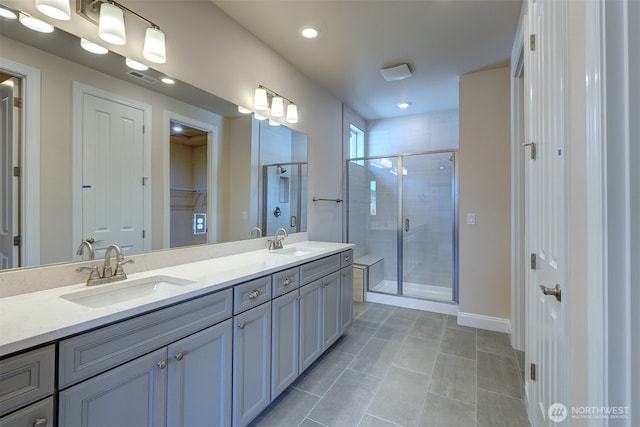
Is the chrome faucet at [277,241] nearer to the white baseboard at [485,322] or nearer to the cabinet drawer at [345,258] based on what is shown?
the cabinet drawer at [345,258]

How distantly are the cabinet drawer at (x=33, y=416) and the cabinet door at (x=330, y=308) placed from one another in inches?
62.6

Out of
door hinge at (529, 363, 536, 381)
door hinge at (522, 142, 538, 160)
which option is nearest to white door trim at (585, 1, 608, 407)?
door hinge at (522, 142, 538, 160)

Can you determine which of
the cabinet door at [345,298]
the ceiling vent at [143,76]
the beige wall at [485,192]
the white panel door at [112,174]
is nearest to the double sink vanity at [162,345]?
the white panel door at [112,174]

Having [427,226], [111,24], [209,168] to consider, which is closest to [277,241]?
[209,168]

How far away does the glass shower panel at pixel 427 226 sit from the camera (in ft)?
12.0

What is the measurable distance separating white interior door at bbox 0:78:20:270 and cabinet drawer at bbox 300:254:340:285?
54.6 inches

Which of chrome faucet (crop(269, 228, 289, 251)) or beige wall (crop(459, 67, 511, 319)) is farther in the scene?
beige wall (crop(459, 67, 511, 319))

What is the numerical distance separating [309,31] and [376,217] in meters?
2.66

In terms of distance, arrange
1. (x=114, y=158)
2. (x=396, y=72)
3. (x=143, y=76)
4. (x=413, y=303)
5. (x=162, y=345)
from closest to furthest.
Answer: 1. (x=162, y=345)
2. (x=114, y=158)
3. (x=143, y=76)
4. (x=396, y=72)
5. (x=413, y=303)

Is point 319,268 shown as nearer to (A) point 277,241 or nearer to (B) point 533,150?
(A) point 277,241

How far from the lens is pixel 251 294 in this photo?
58.6 inches

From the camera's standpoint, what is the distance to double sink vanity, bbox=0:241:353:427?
2.60 ft

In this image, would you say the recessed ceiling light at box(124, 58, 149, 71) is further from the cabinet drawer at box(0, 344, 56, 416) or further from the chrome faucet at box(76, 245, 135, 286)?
the cabinet drawer at box(0, 344, 56, 416)

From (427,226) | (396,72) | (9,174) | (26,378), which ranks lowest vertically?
(26,378)
